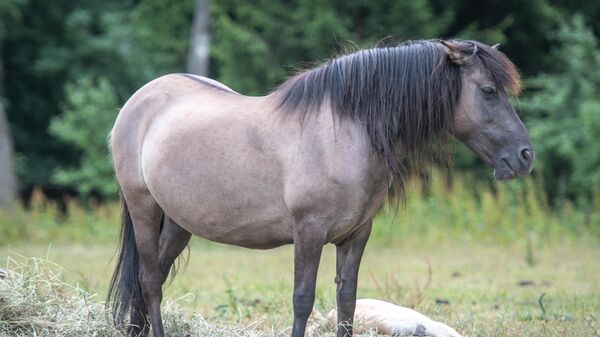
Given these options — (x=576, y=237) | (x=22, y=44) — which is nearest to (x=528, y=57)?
(x=576, y=237)

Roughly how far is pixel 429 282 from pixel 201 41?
11.8 m

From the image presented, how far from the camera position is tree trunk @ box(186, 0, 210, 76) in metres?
17.8

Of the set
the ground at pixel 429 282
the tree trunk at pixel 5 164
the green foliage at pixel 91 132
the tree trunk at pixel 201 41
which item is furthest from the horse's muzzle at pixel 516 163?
the green foliage at pixel 91 132

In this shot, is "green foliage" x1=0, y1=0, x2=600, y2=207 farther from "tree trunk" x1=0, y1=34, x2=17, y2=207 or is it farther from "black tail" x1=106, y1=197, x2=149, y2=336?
"black tail" x1=106, y1=197, x2=149, y2=336

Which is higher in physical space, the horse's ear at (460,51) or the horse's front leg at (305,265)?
the horse's ear at (460,51)

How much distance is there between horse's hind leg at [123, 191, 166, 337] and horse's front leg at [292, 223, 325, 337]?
1229mm

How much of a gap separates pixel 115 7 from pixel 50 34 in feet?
6.23

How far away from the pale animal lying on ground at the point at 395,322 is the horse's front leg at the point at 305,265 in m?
0.77

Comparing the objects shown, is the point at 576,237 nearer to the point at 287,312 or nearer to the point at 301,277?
the point at 287,312

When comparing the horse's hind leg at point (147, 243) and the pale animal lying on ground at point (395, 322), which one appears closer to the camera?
the pale animal lying on ground at point (395, 322)

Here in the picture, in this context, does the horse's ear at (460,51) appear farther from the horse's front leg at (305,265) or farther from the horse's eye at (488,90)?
the horse's front leg at (305,265)

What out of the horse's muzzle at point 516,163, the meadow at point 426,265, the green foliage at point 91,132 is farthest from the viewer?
the green foliage at point 91,132

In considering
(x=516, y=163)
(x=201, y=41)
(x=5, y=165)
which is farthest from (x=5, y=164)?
(x=516, y=163)

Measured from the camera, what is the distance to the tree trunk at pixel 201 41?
1781 centimetres
